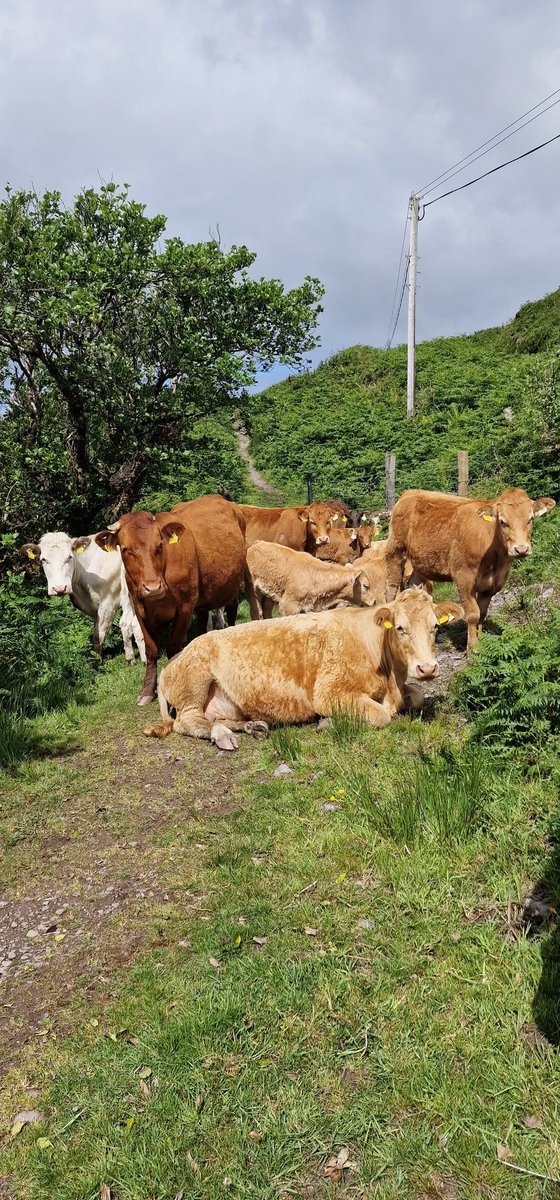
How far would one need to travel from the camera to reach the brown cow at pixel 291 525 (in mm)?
12602

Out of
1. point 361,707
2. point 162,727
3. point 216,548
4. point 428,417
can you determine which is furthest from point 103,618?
point 428,417

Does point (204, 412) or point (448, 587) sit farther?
point (204, 412)

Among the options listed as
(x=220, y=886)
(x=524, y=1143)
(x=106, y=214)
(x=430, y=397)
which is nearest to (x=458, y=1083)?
(x=524, y=1143)

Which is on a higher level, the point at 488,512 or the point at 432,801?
the point at 488,512

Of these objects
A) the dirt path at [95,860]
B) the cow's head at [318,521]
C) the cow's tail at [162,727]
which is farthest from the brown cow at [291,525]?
the dirt path at [95,860]

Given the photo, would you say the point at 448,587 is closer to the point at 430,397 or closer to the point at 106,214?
the point at 106,214

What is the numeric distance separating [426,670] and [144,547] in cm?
396

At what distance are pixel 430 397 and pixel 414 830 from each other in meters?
25.9

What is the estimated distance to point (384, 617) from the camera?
628cm

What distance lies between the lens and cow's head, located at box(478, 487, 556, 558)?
7523mm

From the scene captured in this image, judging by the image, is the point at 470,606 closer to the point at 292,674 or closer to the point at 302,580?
the point at 292,674

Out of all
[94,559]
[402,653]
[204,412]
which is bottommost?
[402,653]

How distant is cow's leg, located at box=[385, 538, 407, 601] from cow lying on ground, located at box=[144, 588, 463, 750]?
9.95 ft

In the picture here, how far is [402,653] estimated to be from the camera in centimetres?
599
